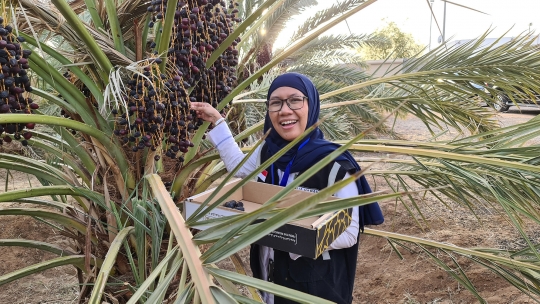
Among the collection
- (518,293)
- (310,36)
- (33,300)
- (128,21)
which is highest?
(128,21)

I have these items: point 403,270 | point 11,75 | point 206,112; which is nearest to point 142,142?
point 206,112

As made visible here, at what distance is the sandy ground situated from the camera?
3312mm

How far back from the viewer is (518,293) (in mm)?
3012

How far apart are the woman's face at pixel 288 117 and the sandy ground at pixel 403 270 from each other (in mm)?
1567

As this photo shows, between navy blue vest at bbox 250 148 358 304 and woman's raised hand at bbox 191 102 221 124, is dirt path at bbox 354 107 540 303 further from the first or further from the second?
woman's raised hand at bbox 191 102 221 124

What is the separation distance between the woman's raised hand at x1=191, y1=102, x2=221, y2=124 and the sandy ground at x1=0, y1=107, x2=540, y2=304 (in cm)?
180

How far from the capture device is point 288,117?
1.80 meters

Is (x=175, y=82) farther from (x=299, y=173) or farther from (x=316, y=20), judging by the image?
(x=316, y=20)

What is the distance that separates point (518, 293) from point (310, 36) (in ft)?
7.90

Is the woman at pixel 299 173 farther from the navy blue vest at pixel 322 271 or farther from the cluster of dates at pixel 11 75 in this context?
the cluster of dates at pixel 11 75

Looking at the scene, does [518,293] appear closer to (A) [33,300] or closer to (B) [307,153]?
(B) [307,153]

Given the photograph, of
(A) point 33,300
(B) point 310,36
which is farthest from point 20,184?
(B) point 310,36

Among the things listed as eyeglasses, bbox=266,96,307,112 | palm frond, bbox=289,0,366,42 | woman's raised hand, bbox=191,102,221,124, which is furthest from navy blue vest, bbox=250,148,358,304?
palm frond, bbox=289,0,366,42

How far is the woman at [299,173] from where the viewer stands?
1.64 meters
